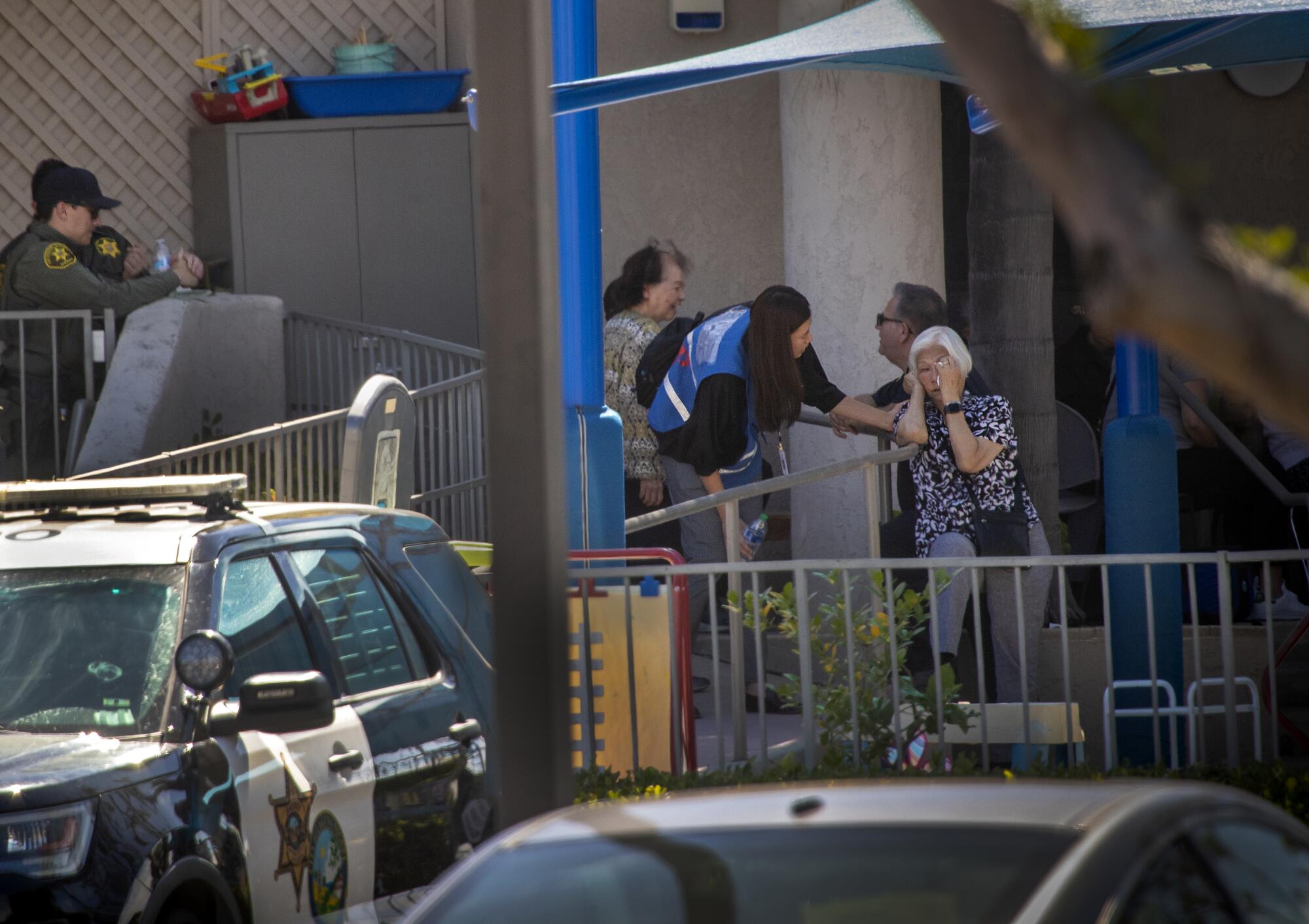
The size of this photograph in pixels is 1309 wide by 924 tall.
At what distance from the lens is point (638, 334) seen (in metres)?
8.45

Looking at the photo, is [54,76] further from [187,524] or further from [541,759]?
[541,759]

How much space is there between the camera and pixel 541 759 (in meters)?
3.26

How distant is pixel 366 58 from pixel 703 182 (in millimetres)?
3225

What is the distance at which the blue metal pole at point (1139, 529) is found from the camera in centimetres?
692

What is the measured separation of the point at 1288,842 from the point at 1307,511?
663cm

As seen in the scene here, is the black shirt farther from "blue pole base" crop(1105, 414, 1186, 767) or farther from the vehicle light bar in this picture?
the vehicle light bar

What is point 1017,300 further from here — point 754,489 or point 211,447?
point 211,447

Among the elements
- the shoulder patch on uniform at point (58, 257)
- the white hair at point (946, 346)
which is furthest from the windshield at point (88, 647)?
the shoulder patch on uniform at point (58, 257)

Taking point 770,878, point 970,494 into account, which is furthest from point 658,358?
point 770,878

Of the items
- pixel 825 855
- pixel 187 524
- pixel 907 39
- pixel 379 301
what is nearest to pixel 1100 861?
pixel 825 855

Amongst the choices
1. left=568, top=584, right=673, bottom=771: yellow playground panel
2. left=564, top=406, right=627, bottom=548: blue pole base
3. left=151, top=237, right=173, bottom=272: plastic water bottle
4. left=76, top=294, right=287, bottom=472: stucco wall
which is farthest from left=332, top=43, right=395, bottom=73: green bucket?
left=568, top=584, right=673, bottom=771: yellow playground panel

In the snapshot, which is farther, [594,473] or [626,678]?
[594,473]

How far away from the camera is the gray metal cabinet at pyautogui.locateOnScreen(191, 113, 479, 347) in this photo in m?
13.2

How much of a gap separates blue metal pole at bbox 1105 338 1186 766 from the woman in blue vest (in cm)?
111
